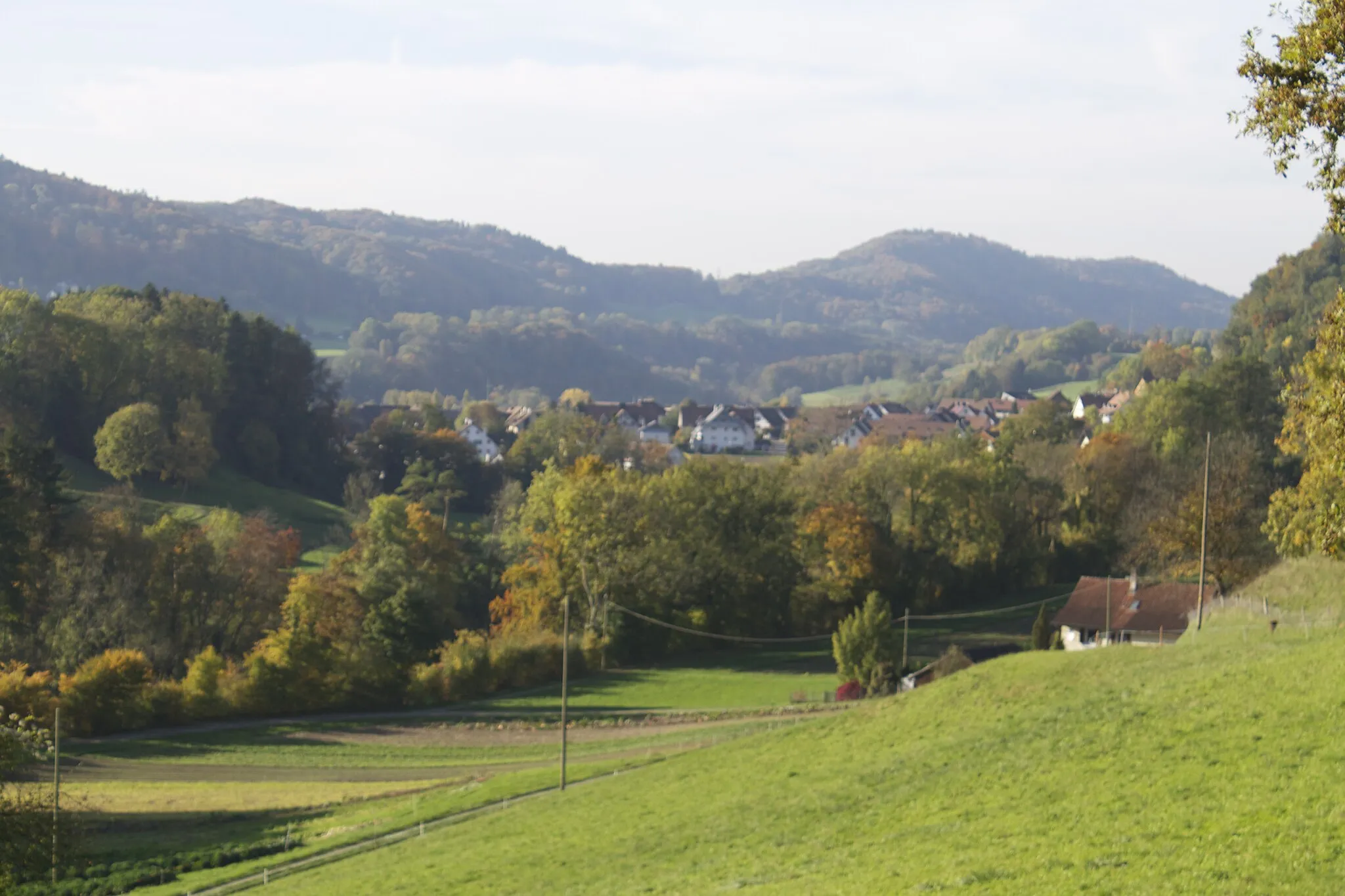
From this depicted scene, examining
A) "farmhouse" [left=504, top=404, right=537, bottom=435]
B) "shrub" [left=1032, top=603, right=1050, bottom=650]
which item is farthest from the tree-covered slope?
"farmhouse" [left=504, top=404, right=537, bottom=435]

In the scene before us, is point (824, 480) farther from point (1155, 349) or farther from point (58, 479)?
point (1155, 349)

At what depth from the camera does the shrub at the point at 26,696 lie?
154ft

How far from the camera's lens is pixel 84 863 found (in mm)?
31812

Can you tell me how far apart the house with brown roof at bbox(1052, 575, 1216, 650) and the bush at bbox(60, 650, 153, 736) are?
36.9m

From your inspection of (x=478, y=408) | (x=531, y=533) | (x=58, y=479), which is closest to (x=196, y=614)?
(x=58, y=479)

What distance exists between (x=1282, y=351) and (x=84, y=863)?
312ft

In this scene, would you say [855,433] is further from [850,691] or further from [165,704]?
[165,704]

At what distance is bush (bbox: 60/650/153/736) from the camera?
170 feet

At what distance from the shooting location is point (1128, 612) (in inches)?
2393

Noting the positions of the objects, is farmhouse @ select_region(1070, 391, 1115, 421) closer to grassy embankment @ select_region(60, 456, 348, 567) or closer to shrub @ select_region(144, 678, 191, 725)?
grassy embankment @ select_region(60, 456, 348, 567)

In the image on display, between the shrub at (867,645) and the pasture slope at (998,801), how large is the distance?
16274 mm

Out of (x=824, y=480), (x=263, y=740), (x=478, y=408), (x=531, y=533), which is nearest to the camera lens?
(x=263, y=740)

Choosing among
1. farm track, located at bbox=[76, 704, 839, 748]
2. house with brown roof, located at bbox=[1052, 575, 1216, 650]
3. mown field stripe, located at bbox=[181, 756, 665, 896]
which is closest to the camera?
mown field stripe, located at bbox=[181, 756, 665, 896]

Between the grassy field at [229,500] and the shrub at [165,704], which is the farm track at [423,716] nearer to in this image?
the shrub at [165,704]
